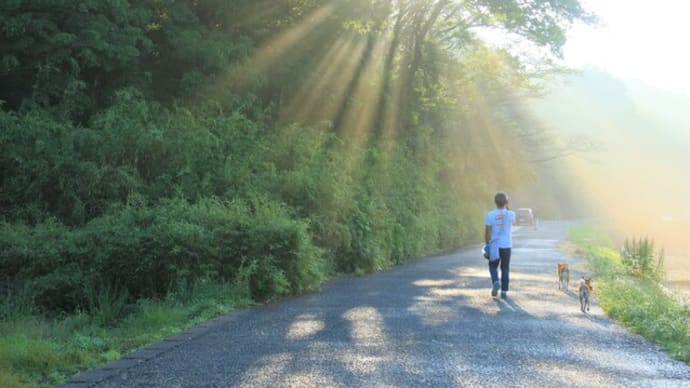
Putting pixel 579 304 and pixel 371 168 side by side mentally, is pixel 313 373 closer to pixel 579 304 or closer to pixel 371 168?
pixel 579 304

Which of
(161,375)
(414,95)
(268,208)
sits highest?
(414,95)

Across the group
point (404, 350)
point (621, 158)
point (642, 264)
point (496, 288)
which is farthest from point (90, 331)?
point (621, 158)

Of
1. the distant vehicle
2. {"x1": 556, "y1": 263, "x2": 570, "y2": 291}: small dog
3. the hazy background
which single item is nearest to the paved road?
{"x1": 556, "y1": 263, "x2": 570, "y2": 291}: small dog

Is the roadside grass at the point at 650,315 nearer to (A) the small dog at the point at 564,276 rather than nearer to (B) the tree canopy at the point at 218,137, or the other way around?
(A) the small dog at the point at 564,276

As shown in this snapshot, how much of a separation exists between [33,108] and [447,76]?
21881mm

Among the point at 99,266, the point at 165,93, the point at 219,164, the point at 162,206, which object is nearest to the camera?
the point at 99,266

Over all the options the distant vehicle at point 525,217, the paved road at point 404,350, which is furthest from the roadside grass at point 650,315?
the distant vehicle at point 525,217

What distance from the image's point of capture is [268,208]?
50.4 ft

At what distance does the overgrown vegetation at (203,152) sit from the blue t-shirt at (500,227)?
3.33 meters

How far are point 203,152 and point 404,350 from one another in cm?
1106

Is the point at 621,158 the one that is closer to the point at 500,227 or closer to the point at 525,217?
the point at 525,217

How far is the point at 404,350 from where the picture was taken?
25.7 ft

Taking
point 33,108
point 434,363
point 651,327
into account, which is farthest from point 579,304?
point 33,108

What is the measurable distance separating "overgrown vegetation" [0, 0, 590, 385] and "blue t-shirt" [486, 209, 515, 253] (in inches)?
131
